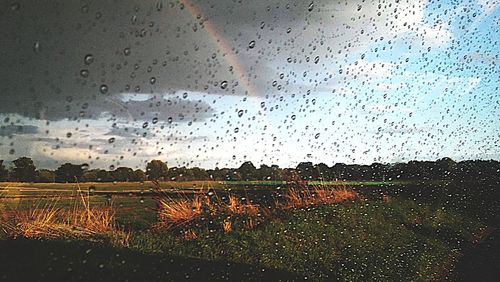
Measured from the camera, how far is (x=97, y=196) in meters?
3.05

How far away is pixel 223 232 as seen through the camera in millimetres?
5555

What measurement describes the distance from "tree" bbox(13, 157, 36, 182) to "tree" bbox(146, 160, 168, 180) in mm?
855

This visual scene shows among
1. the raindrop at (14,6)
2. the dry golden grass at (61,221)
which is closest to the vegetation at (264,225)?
the dry golden grass at (61,221)

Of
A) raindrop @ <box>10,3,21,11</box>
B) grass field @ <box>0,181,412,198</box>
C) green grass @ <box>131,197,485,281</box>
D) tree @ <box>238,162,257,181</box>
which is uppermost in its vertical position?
raindrop @ <box>10,3,21,11</box>

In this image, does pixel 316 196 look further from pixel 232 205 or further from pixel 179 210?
pixel 179 210

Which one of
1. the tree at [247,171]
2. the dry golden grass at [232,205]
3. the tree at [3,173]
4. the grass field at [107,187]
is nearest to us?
the tree at [3,173]

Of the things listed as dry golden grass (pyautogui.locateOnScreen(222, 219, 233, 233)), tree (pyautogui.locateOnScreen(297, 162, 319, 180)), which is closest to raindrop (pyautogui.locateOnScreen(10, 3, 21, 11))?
dry golden grass (pyautogui.locateOnScreen(222, 219, 233, 233))

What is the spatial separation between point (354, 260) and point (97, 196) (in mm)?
5251

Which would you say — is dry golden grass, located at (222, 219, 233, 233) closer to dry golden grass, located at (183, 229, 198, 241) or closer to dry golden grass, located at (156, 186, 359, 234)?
dry golden grass, located at (156, 186, 359, 234)

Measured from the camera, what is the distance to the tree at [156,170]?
3.42 m

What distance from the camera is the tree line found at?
2.69m

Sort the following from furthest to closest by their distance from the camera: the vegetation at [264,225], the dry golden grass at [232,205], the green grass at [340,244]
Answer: the green grass at [340,244] < the dry golden grass at [232,205] < the vegetation at [264,225]

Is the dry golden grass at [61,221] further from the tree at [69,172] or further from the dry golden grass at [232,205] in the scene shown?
the dry golden grass at [232,205]

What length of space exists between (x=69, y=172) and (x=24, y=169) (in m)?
0.24
